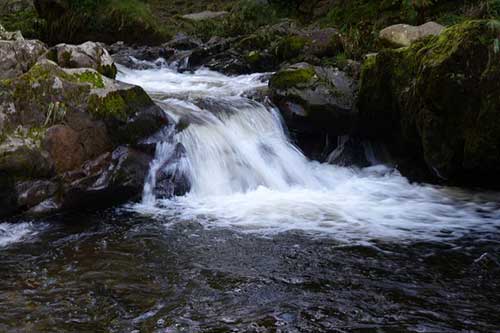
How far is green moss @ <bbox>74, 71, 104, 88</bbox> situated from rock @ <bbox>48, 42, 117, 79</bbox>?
1.48m

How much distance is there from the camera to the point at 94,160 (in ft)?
21.1

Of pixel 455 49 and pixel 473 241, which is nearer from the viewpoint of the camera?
pixel 473 241

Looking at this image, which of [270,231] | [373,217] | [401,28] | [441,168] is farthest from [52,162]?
[401,28]

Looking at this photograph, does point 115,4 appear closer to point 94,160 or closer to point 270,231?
point 94,160

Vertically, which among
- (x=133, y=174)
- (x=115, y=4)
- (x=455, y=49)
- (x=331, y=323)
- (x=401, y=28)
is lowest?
(x=331, y=323)

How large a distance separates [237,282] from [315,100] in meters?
Answer: 4.92

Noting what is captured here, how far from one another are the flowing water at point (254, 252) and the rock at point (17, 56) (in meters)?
2.01

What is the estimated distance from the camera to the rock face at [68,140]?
593 centimetres

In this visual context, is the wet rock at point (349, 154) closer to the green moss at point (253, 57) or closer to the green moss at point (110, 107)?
the green moss at point (110, 107)

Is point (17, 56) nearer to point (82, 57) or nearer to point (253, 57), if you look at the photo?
point (82, 57)

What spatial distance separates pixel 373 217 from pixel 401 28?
464 cm

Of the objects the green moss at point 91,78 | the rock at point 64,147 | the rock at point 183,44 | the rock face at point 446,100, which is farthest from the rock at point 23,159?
A: the rock at point 183,44

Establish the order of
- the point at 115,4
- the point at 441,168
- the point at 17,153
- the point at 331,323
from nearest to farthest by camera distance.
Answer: the point at 331,323
the point at 17,153
the point at 441,168
the point at 115,4

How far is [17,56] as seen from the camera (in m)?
7.33
